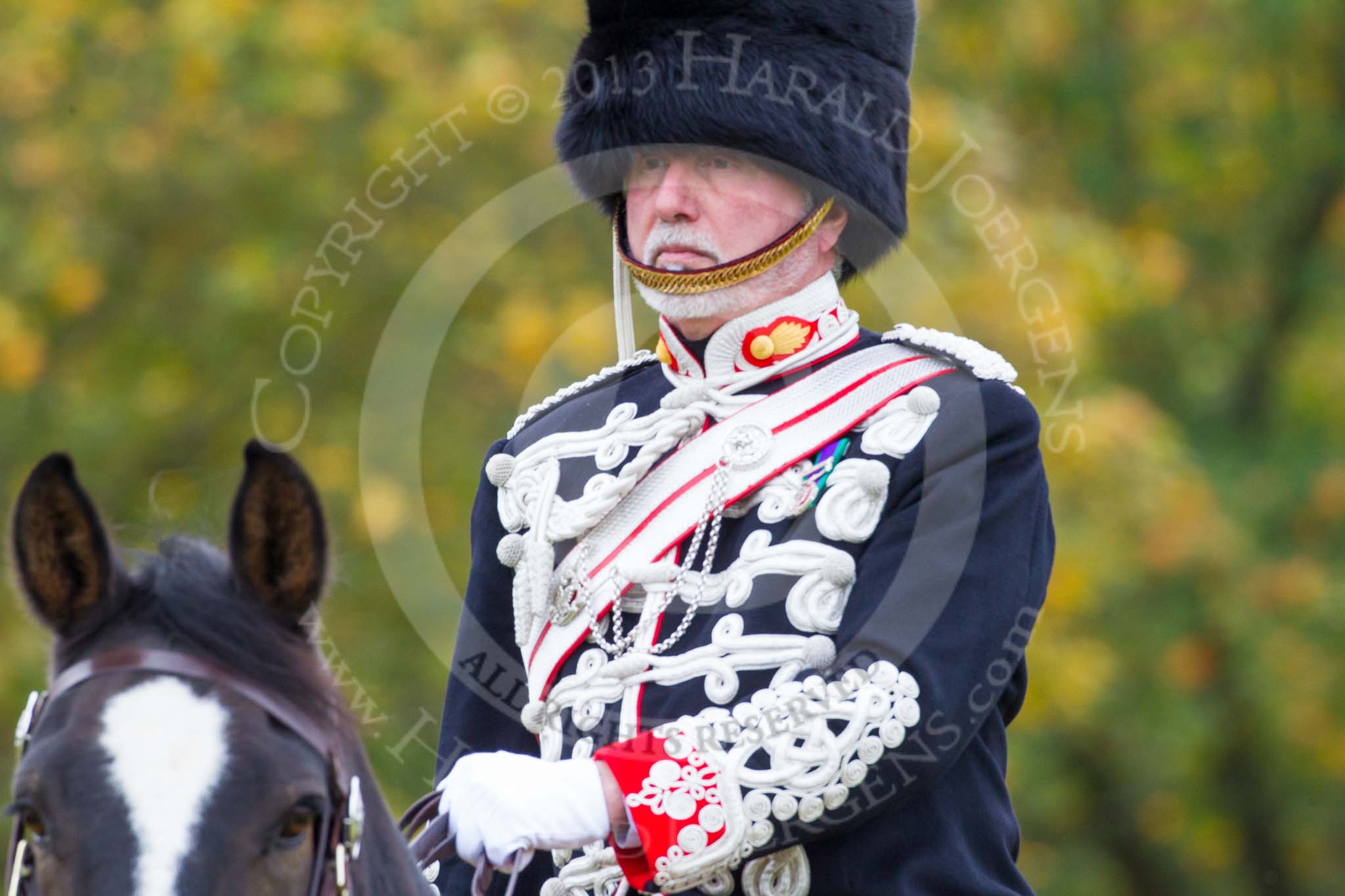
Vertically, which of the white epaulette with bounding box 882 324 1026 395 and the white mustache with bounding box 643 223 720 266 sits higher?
the white mustache with bounding box 643 223 720 266

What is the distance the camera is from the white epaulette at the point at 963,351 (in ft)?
10.3

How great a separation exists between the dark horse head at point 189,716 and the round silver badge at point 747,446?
1.00 metres

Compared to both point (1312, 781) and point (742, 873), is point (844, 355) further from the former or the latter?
point (1312, 781)

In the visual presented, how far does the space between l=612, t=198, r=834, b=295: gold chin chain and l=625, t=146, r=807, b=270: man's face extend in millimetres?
16

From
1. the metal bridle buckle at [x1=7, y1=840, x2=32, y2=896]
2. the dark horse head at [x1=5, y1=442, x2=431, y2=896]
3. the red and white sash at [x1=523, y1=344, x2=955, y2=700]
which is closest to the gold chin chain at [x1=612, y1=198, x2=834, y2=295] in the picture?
the red and white sash at [x1=523, y1=344, x2=955, y2=700]

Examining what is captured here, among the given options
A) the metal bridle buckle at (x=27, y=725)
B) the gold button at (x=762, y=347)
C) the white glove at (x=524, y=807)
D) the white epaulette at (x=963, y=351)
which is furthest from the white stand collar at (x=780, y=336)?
the metal bridle buckle at (x=27, y=725)

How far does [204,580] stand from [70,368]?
6218 millimetres

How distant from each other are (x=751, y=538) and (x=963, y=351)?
19.6 inches

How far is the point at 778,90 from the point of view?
132 inches

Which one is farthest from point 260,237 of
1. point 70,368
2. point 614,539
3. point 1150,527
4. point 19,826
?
point 19,826

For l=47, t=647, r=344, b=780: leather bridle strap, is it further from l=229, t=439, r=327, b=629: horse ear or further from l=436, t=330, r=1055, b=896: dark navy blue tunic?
l=436, t=330, r=1055, b=896: dark navy blue tunic

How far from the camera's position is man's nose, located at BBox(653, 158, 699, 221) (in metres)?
3.27

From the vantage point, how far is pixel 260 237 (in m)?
7.78

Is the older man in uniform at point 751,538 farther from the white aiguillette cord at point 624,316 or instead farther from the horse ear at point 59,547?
the horse ear at point 59,547
